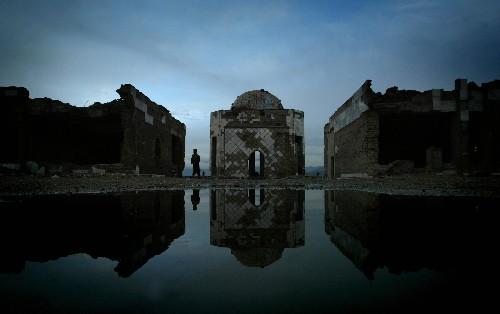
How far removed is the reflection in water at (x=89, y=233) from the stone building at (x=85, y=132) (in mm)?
10173

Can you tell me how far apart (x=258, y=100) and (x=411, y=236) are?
20180 millimetres

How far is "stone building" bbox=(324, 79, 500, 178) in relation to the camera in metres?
12.4

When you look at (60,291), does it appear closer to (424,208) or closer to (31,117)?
(424,208)

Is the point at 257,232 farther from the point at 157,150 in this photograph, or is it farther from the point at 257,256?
the point at 157,150

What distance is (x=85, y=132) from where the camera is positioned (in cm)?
1609

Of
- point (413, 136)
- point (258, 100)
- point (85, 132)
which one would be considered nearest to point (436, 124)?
point (413, 136)

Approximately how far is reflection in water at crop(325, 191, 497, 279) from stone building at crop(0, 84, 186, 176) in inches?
459

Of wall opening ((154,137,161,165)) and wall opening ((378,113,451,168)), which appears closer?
wall opening ((378,113,451,168))

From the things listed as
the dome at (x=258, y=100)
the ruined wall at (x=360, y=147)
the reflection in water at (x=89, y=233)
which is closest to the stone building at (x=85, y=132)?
the dome at (x=258, y=100)

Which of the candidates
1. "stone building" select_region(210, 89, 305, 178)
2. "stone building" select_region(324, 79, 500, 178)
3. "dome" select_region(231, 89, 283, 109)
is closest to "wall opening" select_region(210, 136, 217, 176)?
"stone building" select_region(210, 89, 305, 178)

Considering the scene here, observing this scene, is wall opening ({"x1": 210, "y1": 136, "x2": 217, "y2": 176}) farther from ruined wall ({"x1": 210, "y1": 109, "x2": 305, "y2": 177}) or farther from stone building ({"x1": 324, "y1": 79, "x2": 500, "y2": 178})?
stone building ({"x1": 324, "y1": 79, "x2": 500, "y2": 178})

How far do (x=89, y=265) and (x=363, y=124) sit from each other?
1309 cm

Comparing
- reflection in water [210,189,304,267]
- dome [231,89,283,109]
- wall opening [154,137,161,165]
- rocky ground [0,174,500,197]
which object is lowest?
reflection in water [210,189,304,267]

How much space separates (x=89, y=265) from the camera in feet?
4.50
